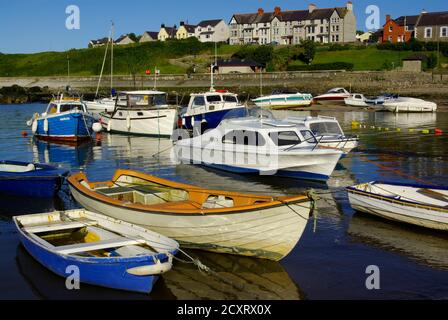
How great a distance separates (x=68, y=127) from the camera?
3206 centimetres

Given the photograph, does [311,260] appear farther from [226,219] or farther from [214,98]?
[214,98]

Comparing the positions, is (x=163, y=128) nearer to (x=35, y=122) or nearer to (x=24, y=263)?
(x=35, y=122)

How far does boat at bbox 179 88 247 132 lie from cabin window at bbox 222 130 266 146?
1133cm

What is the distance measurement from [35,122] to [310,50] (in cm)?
6460

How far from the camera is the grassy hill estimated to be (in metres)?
89.0

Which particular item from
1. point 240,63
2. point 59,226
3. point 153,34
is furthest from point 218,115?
point 153,34

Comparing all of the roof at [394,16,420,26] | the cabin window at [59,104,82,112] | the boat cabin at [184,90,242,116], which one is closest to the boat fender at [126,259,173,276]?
the boat cabin at [184,90,242,116]

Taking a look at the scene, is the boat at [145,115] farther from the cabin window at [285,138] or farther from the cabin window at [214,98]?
the cabin window at [285,138]

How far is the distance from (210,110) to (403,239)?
2064cm

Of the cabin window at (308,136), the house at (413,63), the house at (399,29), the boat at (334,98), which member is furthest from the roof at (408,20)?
the cabin window at (308,136)

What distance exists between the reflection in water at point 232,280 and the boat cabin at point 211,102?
69.6 feet

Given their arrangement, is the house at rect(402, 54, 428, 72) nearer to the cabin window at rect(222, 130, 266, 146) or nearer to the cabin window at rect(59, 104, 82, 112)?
the cabin window at rect(59, 104, 82, 112)
